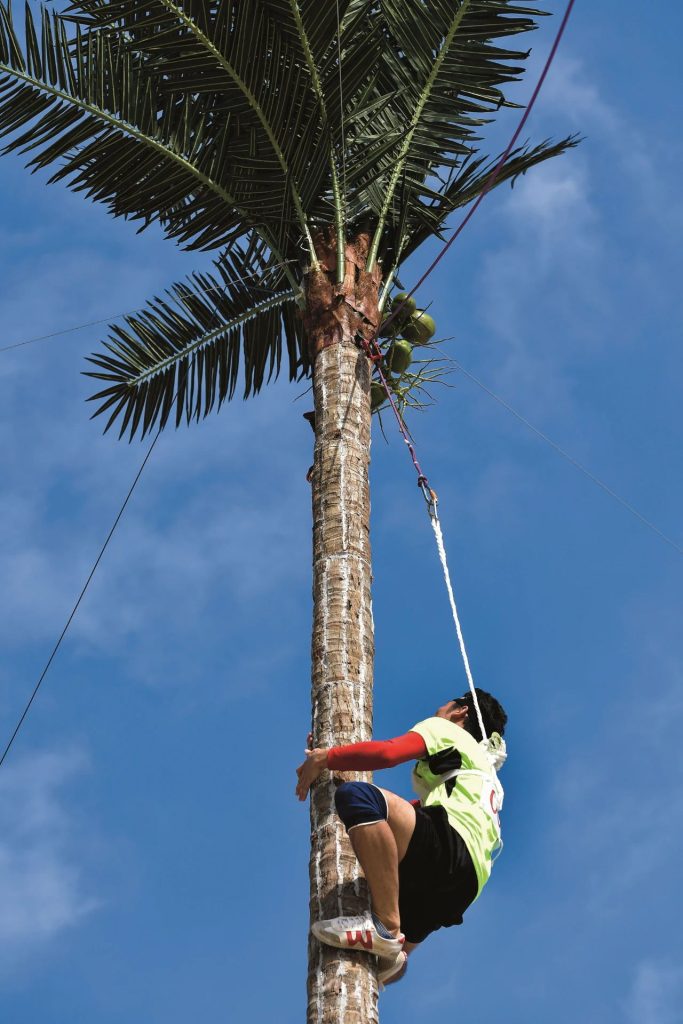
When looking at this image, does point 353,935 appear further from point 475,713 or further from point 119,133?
point 119,133

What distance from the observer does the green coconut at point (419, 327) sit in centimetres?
718

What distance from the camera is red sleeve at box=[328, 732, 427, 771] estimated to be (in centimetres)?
426

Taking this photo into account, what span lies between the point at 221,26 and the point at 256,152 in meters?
0.66

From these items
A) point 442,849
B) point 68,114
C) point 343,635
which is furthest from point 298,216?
point 442,849

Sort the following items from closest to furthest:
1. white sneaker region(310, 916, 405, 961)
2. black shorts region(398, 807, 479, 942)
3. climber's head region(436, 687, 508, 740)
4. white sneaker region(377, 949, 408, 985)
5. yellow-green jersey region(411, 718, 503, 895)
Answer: white sneaker region(310, 916, 405, 961) < white sneaker region(377, 949, 408, 985) < black shorts region(398, 807, 479, 942) < yellow-green jersey region(411, 718, 503, 895) < climber's head region(436, 687, 508, 740)

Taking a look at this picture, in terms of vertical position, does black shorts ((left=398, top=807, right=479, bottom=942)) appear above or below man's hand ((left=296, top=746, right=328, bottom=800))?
below

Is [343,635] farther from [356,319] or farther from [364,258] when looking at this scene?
[364,258]

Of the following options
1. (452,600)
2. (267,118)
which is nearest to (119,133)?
(267,118)

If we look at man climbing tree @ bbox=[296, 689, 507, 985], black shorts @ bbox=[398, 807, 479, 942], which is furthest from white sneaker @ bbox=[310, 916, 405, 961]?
black shorts @ bbox=[398, 807, 479, 942]

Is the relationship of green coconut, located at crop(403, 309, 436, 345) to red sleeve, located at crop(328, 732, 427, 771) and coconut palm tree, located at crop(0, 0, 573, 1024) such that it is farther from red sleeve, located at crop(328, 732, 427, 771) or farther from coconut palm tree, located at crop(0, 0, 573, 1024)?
red sleeve, located at crop(328, 732, 427, 771)

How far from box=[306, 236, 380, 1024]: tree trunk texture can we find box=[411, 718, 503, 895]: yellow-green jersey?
24 cm

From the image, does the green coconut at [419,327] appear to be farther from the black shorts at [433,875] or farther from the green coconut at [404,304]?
the black shorts at [433,875]

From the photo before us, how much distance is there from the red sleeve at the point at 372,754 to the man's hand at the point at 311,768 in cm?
7

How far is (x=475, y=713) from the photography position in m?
5.00
